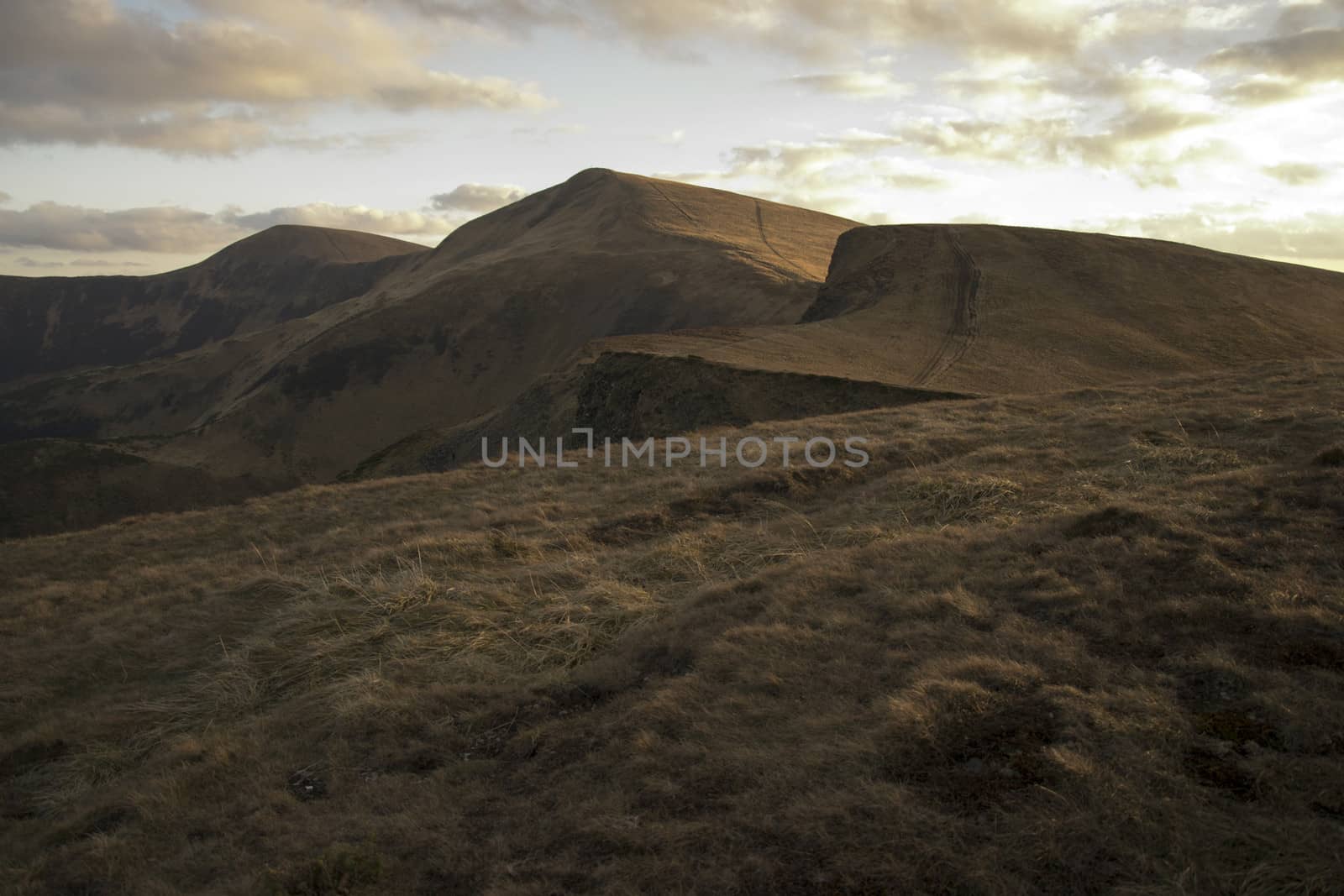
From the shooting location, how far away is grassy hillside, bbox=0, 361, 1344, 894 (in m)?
4.48

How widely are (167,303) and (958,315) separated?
145m

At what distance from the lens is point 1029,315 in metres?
36.2

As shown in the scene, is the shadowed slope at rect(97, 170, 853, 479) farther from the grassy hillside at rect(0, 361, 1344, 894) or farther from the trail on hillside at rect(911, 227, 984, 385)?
the grassy hillside at rect(0, 361, 1344, 894)

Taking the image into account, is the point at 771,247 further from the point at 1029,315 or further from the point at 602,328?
the point at 1029,315

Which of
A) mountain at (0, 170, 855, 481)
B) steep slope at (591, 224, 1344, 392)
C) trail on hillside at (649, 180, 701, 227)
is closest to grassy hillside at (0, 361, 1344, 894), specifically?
steep slope at (591, 224, 1344, 392)

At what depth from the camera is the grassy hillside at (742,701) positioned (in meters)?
4.48

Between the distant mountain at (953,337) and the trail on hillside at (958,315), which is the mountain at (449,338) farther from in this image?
the distant mountain at (953,337)

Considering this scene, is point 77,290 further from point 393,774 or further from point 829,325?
point 393,774

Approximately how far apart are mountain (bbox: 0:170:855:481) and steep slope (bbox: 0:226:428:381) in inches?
1274

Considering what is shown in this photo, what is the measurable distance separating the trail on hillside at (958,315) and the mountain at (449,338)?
14679 millimetres

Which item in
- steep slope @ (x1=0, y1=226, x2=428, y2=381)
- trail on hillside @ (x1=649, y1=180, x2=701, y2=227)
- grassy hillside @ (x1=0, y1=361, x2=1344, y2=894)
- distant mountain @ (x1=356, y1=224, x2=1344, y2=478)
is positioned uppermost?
→ trail on hillside @ (x1=649, y1=180, x2=701, y2=227)

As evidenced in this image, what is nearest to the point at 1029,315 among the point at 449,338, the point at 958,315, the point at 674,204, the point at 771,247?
the point at 958,315

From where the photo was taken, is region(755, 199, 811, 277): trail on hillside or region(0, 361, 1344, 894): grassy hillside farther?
region(755, 199, 811, 277): trail on hillside

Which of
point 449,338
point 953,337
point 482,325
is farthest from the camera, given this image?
point 482,325
